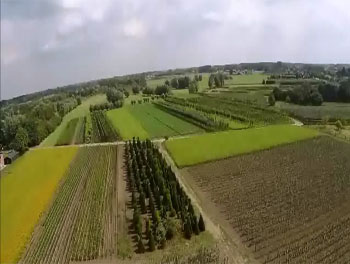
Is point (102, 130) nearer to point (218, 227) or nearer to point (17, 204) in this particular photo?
point (218, 227)

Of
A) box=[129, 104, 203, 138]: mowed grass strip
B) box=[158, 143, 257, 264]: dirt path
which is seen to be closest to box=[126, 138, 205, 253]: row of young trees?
box=[158, 143, 257, 264]: dirt path

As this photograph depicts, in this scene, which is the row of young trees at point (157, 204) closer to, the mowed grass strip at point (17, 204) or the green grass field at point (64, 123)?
the green grass field at point (64, 123)

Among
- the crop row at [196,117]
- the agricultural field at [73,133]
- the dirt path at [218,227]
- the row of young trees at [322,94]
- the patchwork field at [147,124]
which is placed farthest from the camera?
the row of young trees at [322,94]

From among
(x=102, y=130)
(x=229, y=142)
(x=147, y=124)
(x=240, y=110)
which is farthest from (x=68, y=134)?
(x=240, y=110)

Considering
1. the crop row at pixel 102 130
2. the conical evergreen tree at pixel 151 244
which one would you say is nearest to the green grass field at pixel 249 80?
the crop row at pixel 102 130

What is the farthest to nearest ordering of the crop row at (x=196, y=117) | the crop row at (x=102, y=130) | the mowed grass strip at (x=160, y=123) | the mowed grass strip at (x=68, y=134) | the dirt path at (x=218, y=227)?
the crop row at (x=196, y=117) → the mowed grass strip at (x=160, y=123) → the mowed grass strip at (x=68, y=134) → the crop row at (x=102, y=130) → the dirt path at (x=218, y=227)

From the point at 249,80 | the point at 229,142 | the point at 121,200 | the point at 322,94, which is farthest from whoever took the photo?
the point at 249,80
